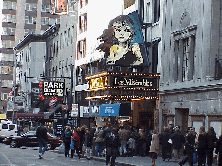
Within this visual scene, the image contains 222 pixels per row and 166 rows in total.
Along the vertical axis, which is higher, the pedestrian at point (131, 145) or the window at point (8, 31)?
the window at point (8, 31)

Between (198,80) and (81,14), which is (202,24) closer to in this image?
(198,80)

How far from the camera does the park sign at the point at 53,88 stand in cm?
5669

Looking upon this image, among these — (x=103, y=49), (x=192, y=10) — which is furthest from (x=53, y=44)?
(x=192, y=10)

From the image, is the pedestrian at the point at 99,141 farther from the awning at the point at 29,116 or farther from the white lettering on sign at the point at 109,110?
the awning at the point at 29,116

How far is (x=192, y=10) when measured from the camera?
104ft

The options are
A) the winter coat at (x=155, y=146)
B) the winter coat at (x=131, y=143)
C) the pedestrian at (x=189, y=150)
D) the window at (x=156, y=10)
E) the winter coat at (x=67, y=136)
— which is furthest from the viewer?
the window at (x=156, y=10)

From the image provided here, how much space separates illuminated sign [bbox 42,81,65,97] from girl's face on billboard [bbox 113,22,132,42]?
70.5 feet

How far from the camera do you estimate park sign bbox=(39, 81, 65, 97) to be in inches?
2232

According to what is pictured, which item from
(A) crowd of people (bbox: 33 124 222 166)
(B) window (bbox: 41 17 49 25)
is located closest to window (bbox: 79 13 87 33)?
(A) crowd of people (bbox: 33 124 222 166)

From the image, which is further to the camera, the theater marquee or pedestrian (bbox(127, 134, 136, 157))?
the theater marquee

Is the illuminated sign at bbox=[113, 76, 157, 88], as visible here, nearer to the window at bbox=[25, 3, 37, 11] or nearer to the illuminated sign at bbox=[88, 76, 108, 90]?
the illuminated sign at bbox=[88, 76, 108, 90]

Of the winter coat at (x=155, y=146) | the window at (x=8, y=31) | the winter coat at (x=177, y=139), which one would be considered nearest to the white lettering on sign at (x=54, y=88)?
the winter coat at (x=177, y=139)

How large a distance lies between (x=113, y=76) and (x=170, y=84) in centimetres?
344

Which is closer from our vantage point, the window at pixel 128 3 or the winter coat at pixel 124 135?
the winter coat at pixel 124 135
